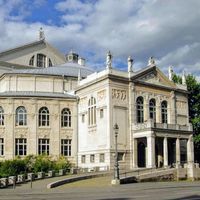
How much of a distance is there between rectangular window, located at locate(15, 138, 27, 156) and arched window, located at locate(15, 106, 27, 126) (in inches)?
79.7

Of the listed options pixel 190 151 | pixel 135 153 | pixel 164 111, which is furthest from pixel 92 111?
pixel 190 151

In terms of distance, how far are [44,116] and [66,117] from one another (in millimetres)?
2956

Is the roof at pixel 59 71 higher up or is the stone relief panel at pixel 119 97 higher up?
the roof at pixel 59 71

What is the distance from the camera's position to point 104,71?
2024 inches

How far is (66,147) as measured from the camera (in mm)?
55031

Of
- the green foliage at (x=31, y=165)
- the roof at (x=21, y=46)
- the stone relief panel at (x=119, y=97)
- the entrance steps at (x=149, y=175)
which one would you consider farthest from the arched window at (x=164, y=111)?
the roof at (x=21, y=46)

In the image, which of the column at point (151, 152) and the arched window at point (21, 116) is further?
the arched window at point (21, 116)

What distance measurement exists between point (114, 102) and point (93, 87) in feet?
14.1

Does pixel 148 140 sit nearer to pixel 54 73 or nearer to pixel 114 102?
pixel 114 102

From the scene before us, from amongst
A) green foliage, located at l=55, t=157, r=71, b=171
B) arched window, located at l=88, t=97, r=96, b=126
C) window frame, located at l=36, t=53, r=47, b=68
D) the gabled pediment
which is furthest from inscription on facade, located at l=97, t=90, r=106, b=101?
window frame, located at l=36, t=53, r=47, b=68

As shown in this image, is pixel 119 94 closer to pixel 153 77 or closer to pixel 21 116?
pixel 153 77

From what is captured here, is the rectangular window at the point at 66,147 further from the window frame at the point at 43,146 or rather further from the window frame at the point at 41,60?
the window frame at the point at 41,60

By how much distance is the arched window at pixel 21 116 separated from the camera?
53.8 meters

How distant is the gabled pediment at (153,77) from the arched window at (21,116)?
577 inches
